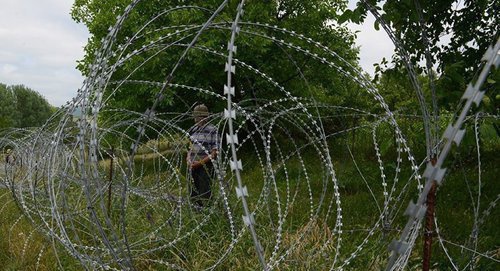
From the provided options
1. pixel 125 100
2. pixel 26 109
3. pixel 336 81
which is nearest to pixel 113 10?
pixel 125 100

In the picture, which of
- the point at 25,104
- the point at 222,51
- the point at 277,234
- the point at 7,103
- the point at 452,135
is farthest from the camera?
the point at 25,104

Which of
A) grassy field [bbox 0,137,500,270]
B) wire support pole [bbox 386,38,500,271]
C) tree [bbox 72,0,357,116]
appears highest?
tree [bbox 72,0,357,116]

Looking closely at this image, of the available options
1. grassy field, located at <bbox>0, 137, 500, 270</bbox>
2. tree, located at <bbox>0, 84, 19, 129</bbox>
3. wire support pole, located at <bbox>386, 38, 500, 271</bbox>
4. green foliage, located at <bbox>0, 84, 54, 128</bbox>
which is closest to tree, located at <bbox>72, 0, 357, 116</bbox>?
grassy field, located at <bbox>0, 137, 500, 270</bbox>

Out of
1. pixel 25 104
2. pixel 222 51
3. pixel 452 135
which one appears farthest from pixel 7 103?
pixel 452 135

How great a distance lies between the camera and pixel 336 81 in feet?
47.5

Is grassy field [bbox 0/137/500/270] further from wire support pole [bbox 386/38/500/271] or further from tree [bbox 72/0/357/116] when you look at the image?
tree [bbox 72/0/357/116]

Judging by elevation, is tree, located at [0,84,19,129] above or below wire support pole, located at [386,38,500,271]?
above

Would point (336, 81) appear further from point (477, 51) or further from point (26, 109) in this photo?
point (26, 109)

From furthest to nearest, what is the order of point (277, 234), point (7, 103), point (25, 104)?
point (25, 104)
point (7, 103)
point (277, 234)

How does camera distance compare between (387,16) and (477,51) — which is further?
(477,51)

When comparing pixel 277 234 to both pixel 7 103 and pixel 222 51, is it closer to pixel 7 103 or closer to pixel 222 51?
pixel 222 51

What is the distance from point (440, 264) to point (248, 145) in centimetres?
1229

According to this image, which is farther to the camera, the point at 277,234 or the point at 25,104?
the point at 25,104

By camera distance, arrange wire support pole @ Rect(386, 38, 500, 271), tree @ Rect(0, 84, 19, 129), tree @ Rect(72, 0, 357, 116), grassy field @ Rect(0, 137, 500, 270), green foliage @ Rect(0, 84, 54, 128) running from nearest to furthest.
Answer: wire support pole @ Rect(386, 38, 500, 271), grassy field @ Rect(0, 137, 500, 270), tree @ Rect(72, 0, 357, 116), tree @ Rect(0, 84, 19, 129), green foliage @ Rect(0, 84, 54, 128)
